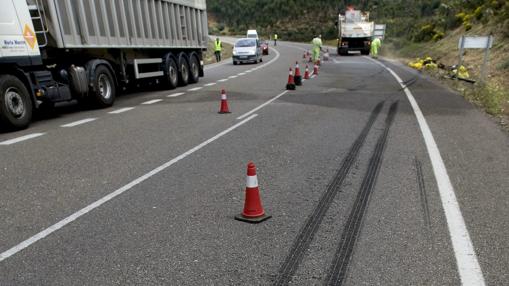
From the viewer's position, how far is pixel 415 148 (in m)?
6.78

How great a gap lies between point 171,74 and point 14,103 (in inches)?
294

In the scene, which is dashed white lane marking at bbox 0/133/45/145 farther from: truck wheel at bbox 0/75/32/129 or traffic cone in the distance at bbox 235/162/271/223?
traffic cone in the distance at bbox 235/162/271/223

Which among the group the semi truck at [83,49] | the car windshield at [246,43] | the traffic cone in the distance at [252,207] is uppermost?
the semi truck at [83,49]

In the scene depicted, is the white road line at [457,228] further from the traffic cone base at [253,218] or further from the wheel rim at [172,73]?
the wheel rim at [172,73]

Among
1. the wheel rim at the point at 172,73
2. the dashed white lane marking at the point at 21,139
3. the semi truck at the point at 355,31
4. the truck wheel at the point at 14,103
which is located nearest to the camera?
the dashed white lane marking at the point at 21,139

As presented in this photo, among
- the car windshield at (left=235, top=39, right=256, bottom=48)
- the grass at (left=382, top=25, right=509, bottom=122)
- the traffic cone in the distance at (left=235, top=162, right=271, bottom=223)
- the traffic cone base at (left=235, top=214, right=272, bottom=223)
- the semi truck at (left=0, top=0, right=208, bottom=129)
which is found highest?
the semi truck at (left=0, top=0, right=208, bottom=129)

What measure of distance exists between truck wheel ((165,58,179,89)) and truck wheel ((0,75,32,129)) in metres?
6.70

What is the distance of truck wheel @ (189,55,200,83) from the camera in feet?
57.7

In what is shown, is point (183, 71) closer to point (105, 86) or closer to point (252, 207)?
point (105, 86)

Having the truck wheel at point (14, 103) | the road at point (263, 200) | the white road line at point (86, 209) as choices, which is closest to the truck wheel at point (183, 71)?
the road at point (263, 200)

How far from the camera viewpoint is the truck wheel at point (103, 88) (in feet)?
36.3

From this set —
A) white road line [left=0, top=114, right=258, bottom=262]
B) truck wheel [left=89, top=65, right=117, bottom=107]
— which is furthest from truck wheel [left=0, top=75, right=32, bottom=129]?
white road line [left=0, top=114, right=258, bottom=262]

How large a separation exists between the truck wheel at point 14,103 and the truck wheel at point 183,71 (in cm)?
799

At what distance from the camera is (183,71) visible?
16.8 m
